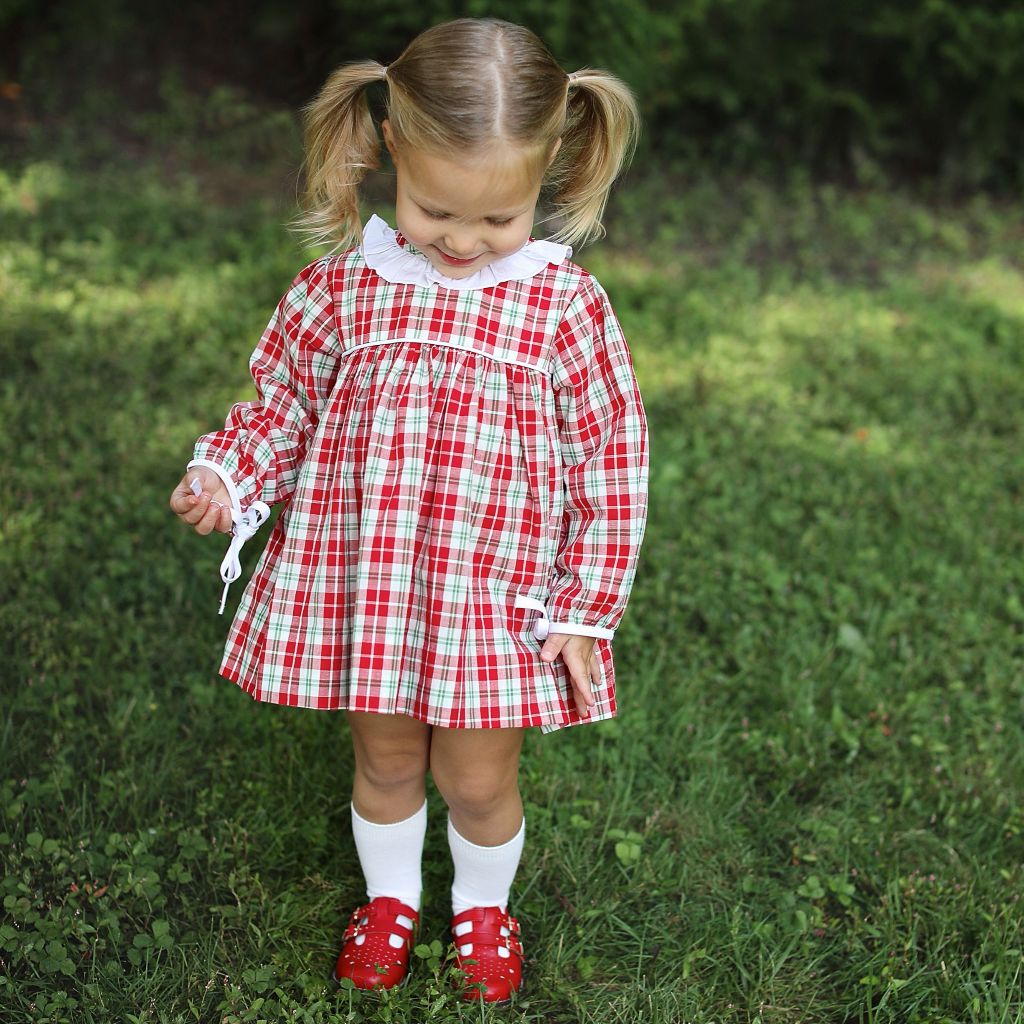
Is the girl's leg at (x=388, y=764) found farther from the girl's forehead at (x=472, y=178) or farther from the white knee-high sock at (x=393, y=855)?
the girl's forehead at (x=472, y=178)

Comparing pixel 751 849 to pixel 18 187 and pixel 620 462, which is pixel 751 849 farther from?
pixel 18 187

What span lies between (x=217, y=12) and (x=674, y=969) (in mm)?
5714

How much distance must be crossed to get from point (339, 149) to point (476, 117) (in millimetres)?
366

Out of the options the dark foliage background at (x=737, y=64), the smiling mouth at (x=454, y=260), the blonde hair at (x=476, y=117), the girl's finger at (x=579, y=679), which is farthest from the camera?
the dark foliage background at (x=737, y=64)

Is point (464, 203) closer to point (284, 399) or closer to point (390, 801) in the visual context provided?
point (284, 399)

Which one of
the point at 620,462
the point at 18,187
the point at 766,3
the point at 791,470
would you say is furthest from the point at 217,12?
the point at 620,462

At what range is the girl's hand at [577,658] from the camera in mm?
Answer: 1979

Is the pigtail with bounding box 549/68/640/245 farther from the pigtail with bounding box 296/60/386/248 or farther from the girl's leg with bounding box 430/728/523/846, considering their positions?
the girl's leg with bounding box 430/728/523/846

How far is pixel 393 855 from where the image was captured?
2268 mm

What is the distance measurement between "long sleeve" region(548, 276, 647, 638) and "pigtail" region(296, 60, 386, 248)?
432 millimetres

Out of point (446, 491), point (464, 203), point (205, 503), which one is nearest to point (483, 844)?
point (446, 491)

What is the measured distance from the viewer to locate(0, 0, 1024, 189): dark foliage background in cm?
582

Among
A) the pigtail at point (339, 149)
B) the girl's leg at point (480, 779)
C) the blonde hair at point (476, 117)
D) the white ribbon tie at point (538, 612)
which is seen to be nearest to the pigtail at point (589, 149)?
the blonde hair at point (476, 117)

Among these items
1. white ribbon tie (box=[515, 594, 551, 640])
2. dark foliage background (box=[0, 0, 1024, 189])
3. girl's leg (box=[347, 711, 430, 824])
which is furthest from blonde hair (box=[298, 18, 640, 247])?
dark foliage background (box=[0, 0, 1024, 189])
